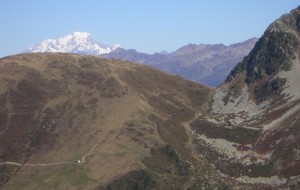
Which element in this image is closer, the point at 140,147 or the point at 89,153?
the point at 140,147

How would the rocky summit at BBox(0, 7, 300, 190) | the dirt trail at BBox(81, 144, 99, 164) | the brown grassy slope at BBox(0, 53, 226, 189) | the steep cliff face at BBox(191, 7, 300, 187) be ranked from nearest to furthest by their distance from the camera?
the rocky summit at BBox(0, 7, 300, 190)
the steep cliff face at BBox(191, 7, 300, 187)
the brown grassy slope at BBox(0, 53, 226, 189)
the dirt trail at BBox(81, 144, 99, 164)

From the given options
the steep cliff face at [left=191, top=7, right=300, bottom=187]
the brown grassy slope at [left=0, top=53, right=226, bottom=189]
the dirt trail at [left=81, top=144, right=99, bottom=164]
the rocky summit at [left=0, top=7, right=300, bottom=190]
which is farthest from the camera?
the dirt trail at [left=81, top=144, right=99, bottom=164]

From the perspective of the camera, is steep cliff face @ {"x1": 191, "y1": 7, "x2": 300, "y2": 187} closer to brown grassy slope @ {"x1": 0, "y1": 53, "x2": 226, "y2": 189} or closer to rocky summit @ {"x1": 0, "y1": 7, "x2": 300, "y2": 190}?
rocky summit @ {"x1": 0, "y1": 7, "x2": 300, "y2": 190}

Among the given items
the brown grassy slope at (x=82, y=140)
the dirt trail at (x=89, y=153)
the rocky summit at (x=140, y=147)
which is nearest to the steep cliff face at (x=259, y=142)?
the rocky summit at (x=140, y=147)

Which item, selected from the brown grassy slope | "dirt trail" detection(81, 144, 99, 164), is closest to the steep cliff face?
the brown grassy slope

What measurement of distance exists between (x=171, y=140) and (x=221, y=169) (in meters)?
22.5

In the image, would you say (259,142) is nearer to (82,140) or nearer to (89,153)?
(89,153)

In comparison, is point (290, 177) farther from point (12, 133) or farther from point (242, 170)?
point (12, 133)

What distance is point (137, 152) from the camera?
159375mm

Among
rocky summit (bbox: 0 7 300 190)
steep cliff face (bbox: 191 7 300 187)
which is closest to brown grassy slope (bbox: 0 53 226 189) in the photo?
rocky summit (bbox: 0 7 300 190)

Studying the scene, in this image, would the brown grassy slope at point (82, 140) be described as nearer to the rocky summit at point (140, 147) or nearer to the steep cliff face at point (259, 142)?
the rocky summit at point (140, 147)

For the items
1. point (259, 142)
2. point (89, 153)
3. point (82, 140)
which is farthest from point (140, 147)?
point (259, 142)

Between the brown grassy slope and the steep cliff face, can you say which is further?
the brown grassy slope

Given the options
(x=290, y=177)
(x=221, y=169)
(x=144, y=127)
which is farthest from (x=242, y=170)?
(x=144, y=127)
